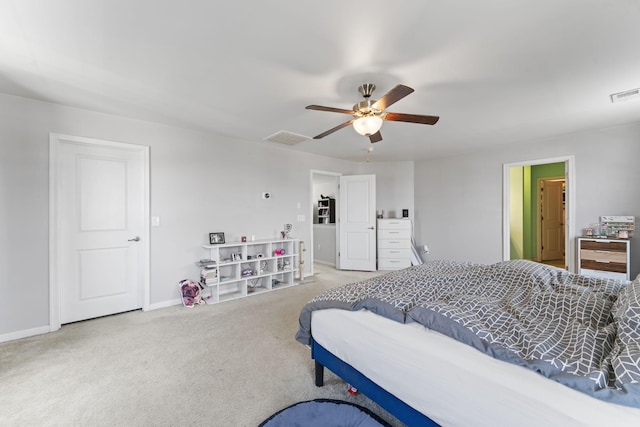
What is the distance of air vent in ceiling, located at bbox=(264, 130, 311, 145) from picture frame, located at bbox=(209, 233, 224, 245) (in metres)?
1.62

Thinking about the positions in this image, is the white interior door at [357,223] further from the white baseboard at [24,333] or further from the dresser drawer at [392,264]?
the white baseboard at [24,333]

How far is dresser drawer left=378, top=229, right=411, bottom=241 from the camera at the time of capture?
562cm

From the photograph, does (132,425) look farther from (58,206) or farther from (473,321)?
(58,206)

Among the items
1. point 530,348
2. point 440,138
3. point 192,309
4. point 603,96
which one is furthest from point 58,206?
point 603,96

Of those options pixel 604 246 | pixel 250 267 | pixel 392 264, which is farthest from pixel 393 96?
pixel 392 264

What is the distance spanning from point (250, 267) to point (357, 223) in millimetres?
2455

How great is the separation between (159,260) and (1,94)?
86.7 inches

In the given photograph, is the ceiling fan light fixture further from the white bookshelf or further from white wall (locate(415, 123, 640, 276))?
white wall (locate(415, 123, 640, 276))

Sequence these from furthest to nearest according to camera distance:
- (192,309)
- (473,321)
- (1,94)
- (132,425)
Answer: (192,309) → (1,94) → (132,425) → (473,321)

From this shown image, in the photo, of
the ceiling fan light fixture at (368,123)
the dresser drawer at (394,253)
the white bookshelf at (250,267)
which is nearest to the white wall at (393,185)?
the dresser drawer at (394,253)

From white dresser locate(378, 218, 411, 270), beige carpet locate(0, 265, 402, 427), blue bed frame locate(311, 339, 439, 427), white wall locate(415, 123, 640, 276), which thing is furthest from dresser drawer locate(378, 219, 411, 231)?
blue bed frame locate(311, 339, 439, 427)

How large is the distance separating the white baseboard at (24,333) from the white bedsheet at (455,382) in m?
3.13

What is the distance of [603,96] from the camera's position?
2.75m

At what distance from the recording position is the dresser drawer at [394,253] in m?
5.63
